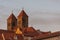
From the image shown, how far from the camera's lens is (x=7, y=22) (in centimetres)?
6519

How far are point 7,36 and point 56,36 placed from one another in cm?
2613

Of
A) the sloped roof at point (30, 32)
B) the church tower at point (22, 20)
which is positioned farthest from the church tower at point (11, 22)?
the sloped roof at point (30, 32)

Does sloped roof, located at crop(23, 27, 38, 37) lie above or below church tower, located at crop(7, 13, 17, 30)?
below

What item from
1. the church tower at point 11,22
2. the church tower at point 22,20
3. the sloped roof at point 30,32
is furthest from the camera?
the church tower at point 11,22

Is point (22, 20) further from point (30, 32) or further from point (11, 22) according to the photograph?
point (30, 32)

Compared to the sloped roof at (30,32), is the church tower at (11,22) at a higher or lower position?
higher

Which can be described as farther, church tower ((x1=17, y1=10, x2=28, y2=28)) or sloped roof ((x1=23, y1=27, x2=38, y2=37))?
church tower ((x1=17, y1=10, x2=28, y2=28))

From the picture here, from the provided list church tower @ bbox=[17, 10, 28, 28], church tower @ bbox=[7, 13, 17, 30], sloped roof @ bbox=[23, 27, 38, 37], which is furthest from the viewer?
church tower @ bbox=[7, 13, 17, 30]

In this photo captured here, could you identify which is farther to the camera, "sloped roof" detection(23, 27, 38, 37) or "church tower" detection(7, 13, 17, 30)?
"church tower" detection(7, 13, 17, 30)

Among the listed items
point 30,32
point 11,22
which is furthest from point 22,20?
point 30,32

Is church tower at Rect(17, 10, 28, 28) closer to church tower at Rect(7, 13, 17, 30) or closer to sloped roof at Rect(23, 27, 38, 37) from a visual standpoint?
church tower at Rect(7, 13, 17, 30)

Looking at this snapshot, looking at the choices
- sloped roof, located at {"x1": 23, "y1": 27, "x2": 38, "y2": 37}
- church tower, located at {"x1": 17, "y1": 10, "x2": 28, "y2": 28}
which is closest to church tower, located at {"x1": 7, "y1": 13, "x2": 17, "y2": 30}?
church tower, located at {"x1": 17, "y1": 10, "x2": 28, "y2": 28}

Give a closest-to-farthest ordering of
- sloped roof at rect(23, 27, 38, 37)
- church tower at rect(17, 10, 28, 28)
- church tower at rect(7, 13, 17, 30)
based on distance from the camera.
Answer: sloped roof at rect(23, 27, 38, 37) → church tower at rect(17, 10, 28, 28) → church tower at rect(7, 13, 17, 30)

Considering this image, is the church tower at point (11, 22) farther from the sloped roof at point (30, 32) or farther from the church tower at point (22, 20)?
the sloped roof at point (30, 32)
